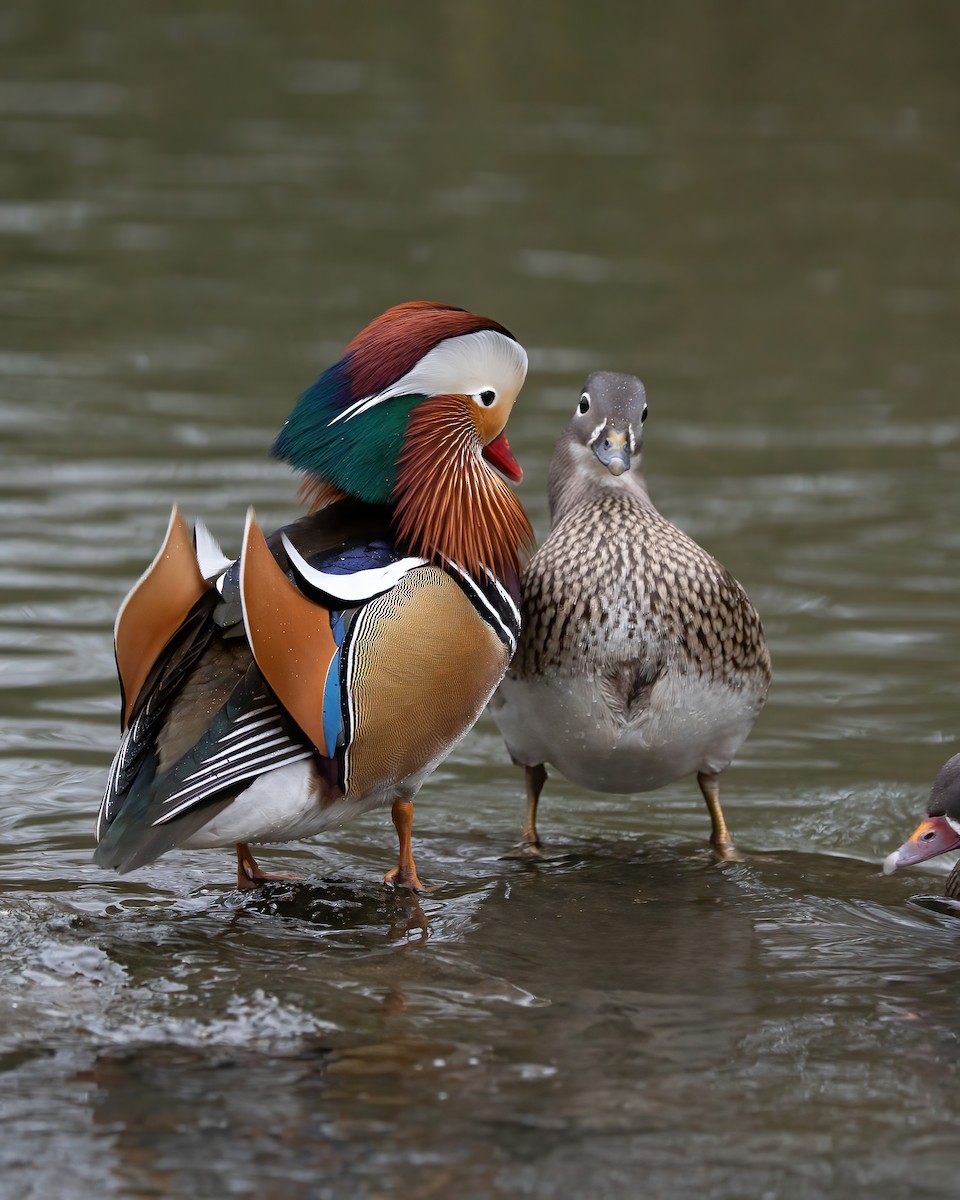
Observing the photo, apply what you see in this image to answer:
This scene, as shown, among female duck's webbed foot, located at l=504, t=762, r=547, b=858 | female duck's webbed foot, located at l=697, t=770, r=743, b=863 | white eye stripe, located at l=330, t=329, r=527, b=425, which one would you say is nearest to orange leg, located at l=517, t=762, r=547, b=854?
female duck's webbed foot, located at l=504, t=762, r=547, b=858

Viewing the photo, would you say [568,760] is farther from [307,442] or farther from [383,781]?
[307,442]

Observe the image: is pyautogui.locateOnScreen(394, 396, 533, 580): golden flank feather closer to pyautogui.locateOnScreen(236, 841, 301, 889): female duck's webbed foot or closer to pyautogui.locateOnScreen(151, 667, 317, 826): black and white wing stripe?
pyautogui.locateOnScreen(151, 667, 317, 826): black and white wing stripe

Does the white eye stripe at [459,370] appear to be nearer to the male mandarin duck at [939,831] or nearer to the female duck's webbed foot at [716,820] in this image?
the female duck's webbed foot at [716,820]

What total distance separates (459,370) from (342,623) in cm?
83

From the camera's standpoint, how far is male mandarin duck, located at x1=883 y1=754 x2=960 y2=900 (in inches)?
201

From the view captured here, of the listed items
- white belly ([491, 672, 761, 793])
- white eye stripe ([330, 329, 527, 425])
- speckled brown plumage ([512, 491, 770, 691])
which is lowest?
white belly ([491, 672, 761, 793])

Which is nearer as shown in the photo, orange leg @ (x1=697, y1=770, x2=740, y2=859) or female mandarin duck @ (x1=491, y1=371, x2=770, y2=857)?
female mandarin duck @ (x1=491, y1=371, x2=770, y2=857)

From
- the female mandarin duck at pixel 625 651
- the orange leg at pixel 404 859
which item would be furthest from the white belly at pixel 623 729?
the orange leg at pixel 404 859

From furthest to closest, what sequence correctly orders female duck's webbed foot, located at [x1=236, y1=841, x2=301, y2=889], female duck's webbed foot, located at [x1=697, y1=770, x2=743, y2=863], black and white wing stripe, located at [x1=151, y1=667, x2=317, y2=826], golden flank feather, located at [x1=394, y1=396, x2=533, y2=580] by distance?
female duck's webbed foot, located at [x1=697, y1=770, x2=743, y2=863]
female duck's webbed foot, located at [x1=236, y1=841, x2=301, y2=889]
golden flank feather, located at [x1=394, y1=396, x2=533, y2=580]
black and white wing stripe, located at [x1=151, y1=667, x2=317, y2=826]

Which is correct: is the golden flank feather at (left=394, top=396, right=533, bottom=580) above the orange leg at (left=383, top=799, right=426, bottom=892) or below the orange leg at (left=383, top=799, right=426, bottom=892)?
above

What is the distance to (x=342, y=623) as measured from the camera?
452 centimetres

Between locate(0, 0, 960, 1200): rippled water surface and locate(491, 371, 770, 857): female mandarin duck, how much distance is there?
360 mm

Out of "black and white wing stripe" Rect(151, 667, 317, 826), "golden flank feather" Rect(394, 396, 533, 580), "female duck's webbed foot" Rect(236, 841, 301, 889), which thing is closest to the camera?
"black and white wing stripe" Rect(151, 667, 317, 826)

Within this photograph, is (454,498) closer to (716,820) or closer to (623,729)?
(623,729)
